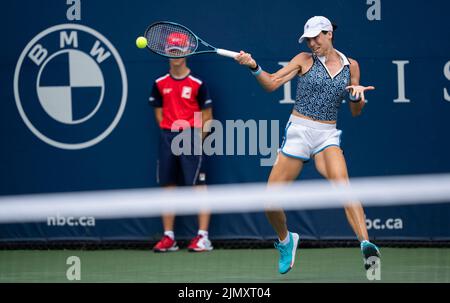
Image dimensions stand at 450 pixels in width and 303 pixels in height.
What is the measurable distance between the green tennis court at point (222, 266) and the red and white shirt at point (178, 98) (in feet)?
3.41

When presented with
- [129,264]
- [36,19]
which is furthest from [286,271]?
[36,19]

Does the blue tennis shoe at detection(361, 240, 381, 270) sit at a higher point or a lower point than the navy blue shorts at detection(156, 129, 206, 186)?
lower

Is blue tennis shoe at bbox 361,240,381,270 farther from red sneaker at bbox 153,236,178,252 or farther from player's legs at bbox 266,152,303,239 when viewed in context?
red sneaker at bbox 153,236,178,252

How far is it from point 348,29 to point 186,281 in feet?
8.62

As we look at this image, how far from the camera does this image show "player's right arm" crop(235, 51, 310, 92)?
6.88 meters

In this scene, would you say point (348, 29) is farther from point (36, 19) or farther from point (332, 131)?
point (36, 19)

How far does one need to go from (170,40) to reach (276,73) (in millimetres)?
879

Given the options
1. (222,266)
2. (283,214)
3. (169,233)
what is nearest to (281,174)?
(283,214)

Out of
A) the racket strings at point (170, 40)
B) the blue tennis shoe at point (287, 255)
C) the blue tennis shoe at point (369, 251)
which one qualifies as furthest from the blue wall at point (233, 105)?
the blue tennis shoe at point (369, 251)

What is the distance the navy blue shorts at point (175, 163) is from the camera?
9047mm

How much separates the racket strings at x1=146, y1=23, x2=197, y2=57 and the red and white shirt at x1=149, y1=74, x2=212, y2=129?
130cm

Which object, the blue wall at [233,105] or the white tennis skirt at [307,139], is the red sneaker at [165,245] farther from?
the white tennis skirt at [307,139]

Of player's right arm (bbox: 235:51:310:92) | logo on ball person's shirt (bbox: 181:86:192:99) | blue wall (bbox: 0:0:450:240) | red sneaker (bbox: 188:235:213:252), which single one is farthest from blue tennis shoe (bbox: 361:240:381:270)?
logo on ball person's shirt (bbox: 181:86:192:99)

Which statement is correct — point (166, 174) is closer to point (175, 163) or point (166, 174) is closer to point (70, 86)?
point (175, 163)
